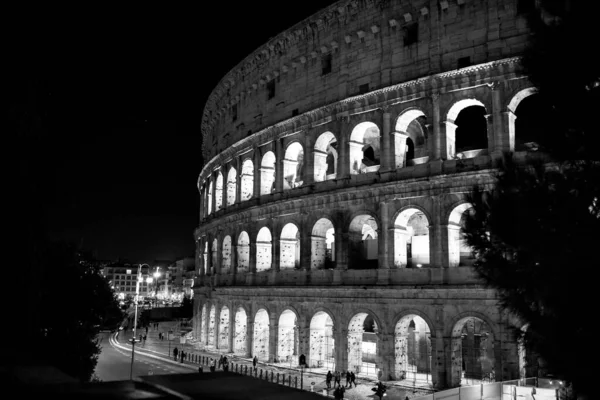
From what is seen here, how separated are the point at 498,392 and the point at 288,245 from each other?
13.8 m

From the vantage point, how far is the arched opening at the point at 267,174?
102 ft

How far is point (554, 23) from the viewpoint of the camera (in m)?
8.65

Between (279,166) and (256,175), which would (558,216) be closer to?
(279,166)

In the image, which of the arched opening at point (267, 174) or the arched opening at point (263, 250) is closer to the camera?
the arched opening at point (263, 250)

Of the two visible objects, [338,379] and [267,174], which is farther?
[267,174]

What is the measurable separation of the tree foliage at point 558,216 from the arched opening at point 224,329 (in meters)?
26.3

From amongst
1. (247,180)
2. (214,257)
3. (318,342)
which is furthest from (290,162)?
(214,257)

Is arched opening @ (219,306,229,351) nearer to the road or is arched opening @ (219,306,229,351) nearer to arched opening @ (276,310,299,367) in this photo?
the road

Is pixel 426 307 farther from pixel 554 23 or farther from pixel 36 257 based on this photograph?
pixel 36 257

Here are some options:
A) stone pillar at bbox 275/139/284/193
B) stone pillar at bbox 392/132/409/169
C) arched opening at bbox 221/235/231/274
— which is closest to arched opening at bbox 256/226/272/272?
stone pillar at bbox 275/139/284/193

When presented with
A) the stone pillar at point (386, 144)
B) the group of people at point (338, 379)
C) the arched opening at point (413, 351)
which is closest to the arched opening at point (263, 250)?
the arched opening at point (413, 351)

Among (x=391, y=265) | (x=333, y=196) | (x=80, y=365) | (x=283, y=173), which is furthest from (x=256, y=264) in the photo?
(x=80, y=365)

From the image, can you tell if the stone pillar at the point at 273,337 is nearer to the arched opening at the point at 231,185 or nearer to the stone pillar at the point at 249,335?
the stone pillar at the point at 249,335

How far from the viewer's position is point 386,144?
24.4m
